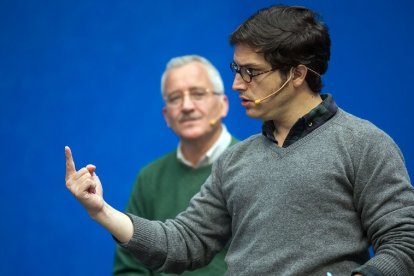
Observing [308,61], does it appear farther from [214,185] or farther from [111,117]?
[111,117]

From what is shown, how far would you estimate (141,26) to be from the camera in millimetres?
3525

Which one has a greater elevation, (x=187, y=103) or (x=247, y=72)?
(x=187, y=103)

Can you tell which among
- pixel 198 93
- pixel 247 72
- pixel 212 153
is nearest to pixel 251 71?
pixel 247 72

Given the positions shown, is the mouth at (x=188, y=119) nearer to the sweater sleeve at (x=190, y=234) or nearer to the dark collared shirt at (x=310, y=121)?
the sweater sleeve at (x=190, y=234)

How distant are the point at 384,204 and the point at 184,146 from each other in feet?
5.03

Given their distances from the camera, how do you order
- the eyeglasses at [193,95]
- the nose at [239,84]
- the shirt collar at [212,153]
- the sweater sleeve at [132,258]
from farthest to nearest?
the eyeglasses at [193,95]
the shirt collar at [212,153]
the sweater sleeve at [132,258]
the nose at [239,84]

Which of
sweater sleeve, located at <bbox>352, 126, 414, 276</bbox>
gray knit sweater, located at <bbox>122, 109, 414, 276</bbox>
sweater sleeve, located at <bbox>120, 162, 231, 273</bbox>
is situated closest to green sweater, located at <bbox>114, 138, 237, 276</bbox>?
sweater sleeve, located at <bbox>120, 162, 231, 273</bbox>

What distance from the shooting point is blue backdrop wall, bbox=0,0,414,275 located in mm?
3445

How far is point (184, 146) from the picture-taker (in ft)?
10.1

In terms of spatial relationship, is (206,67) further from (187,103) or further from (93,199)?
(93,199)

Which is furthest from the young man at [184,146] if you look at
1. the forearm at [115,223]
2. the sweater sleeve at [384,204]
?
the sweater sleeve at [384,204]

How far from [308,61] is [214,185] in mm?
411

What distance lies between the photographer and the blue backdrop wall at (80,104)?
3.45 m

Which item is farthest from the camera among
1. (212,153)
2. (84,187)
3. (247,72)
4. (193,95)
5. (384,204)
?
(193,95)
